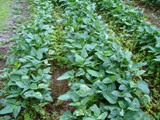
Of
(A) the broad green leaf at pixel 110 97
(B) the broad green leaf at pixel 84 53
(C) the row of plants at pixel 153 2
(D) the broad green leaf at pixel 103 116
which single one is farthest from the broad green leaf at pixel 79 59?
(C) the row of plants at pixel 153 2

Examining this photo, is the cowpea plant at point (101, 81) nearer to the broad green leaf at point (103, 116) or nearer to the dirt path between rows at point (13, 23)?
the broad green leaf at point (103, 116)

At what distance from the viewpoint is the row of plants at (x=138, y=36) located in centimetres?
291

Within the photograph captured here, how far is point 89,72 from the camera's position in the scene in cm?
260

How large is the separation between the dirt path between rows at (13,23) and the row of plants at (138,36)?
183cm

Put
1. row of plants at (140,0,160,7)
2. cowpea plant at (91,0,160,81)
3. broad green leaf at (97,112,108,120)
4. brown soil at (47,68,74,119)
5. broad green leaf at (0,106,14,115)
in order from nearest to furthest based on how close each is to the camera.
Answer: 1. broad green leaf at (97,112,108,120)
2. broad green leaf at (0,106,14,115)
3. brown soil at (47,68,74,119)
4. cowpea plant at (91,0,160,81)
5. row of plants at (140,0,160,7)

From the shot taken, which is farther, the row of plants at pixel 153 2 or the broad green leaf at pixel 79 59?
the row of plants at pixel 153 2

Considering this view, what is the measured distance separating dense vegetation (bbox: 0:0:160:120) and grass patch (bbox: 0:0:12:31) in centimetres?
126

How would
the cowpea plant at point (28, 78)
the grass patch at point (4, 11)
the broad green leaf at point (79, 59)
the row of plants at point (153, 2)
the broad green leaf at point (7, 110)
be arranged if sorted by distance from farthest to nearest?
the row of plants at point (153, 2) → the grass patch at point (4, 11) → the broad green leaf at point (79, 59) → the cowpea plant at point (28, 78) → the broad green leaf at point (7, 110)

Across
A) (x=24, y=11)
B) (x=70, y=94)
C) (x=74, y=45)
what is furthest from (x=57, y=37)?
(x=24, y=11)

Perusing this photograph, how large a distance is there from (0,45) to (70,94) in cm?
223

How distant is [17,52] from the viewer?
3199mm

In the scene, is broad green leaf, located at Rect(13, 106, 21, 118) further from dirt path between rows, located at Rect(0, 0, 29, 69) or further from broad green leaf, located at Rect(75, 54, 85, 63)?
dirt path between rows, located at Rect(0, 0, 29, 69)

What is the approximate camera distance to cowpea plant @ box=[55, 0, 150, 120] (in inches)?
85.0

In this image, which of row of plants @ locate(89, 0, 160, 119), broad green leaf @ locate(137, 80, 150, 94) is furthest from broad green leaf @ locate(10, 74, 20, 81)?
row of plants @ locate(89, 0, 160, 119)
